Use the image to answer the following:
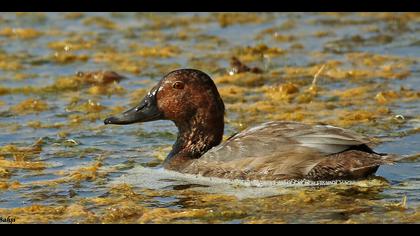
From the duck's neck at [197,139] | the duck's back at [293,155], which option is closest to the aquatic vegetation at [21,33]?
the duck's neck at [197,139]

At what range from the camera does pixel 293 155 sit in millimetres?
8891

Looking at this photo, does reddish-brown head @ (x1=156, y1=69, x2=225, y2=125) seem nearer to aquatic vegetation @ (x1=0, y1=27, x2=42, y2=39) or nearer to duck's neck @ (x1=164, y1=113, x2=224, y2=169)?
duck's neck @ (x1=164, y1=113, x2=224, y2=169)

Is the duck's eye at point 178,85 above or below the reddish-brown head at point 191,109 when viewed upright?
above

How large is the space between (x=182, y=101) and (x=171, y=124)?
5.96ft

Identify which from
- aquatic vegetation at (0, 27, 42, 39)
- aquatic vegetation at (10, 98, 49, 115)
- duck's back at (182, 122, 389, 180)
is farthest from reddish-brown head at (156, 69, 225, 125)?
aquatic vegetation at (0, 27, 42, 39)

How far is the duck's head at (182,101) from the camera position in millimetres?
9641

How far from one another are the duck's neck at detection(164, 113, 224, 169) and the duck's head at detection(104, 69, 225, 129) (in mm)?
20

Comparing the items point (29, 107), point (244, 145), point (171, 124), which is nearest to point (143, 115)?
point (244, 145)

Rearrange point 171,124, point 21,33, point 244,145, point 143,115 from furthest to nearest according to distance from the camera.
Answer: point 21,33 → point 171,124 → point 143,115 → point 244,145

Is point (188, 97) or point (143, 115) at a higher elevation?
point (188, 97)

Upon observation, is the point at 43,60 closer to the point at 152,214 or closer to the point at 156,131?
the point at 156,131

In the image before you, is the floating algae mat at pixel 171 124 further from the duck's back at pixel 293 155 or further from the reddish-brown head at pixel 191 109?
the reddish-brown head at pixel 191 109

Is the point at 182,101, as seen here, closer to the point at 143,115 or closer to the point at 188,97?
the point at 188,97
